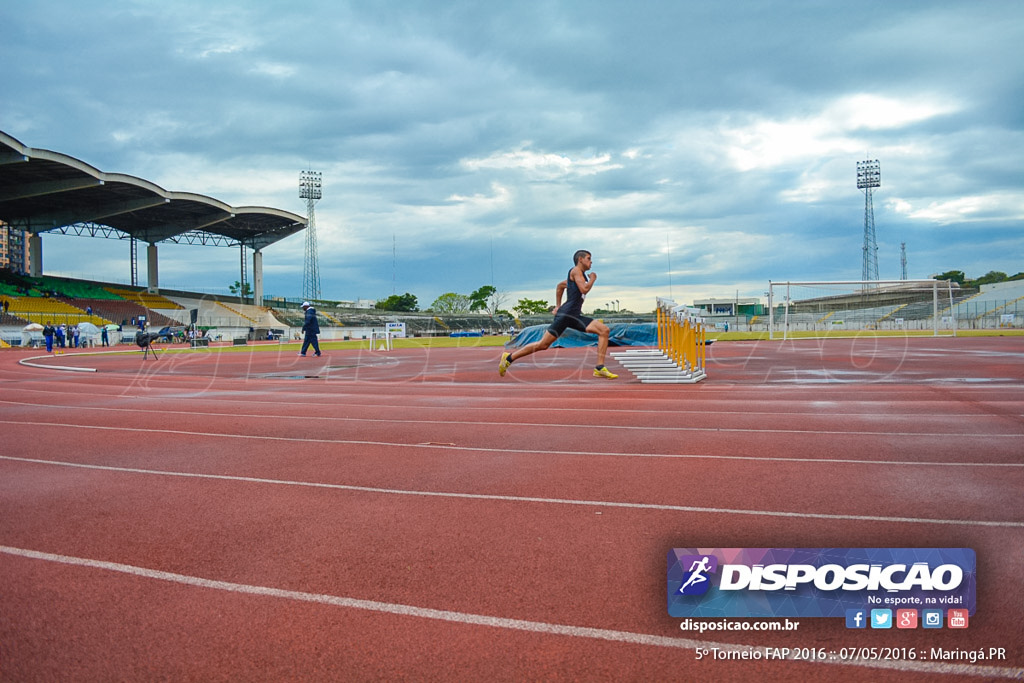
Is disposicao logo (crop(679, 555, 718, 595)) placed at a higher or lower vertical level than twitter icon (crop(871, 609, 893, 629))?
higher

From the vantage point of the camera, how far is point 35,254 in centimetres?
5441

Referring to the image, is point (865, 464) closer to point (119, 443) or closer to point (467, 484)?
point (467, 484)

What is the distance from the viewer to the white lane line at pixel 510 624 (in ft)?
7.77

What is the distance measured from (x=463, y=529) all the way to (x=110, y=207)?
5789 cm

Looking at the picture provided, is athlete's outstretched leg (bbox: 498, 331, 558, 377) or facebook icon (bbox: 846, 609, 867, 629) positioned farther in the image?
athlete's outstretched leg (bbox: 498, 331, 558, 377)

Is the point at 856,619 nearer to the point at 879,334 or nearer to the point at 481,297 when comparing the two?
the point at 879,334

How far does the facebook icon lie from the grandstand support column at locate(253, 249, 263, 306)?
71.5 meters

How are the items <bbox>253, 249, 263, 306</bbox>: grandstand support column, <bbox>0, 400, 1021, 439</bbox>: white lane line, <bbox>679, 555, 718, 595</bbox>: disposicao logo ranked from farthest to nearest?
<bbox>253, 249, 263, 306</bbox>: grandstand support column → <bbox>0, 400, 1021, 439</bbox>: white lane line → <bbox>679, 555, 718, 595</bbox>: disposicao logo

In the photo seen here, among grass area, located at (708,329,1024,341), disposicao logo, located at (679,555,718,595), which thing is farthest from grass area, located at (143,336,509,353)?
disposicao logo, located at (679,555,718,595)

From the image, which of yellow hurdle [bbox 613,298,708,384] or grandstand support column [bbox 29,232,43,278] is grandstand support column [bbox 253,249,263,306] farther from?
yellow hurdle [bbox 613,298,708,384]

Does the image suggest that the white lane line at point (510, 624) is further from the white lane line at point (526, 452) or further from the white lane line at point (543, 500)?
the white lane line at point (526, 452)

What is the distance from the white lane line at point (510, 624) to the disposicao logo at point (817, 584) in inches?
8.2

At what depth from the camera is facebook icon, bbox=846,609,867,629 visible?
261 centimetres

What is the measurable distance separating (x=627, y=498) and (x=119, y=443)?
18.3ft
